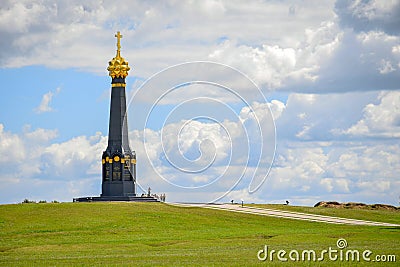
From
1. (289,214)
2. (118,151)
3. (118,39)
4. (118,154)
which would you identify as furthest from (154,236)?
(118,39)

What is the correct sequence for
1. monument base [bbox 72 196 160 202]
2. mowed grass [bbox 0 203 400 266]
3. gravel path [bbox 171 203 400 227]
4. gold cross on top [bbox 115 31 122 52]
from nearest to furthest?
mowed grass [bbox 0 203 400 266]
gravel path [bbox 171 203 400 227]
monument base [bbox 72 196 160 202]
gold cross on top [bbox 115 31 122 52]

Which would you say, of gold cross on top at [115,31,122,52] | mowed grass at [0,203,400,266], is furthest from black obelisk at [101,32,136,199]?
mowed grass at [0,203,400,266]

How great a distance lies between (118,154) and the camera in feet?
251

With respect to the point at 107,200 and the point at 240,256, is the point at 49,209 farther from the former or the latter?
the point at 240,256

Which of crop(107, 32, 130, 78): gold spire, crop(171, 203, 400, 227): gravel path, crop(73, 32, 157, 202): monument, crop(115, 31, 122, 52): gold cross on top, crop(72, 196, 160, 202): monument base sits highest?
crop(115, 31, 122, 52): gold cross on top

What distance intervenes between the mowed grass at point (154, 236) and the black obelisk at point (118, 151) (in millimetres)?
5712

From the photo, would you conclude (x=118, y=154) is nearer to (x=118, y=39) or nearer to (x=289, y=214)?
(x=118, y=39)

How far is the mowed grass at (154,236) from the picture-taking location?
4006 cm

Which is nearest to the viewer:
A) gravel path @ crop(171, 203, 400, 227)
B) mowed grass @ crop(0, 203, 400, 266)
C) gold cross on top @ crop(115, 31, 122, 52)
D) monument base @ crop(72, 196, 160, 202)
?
mowed grass @ crop(0, 203, 400, 266)

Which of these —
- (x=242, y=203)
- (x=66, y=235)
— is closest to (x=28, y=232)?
(x=66, y=235)

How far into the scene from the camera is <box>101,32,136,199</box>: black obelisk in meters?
76.5

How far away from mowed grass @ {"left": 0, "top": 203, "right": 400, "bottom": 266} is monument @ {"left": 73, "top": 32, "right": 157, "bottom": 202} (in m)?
5.44

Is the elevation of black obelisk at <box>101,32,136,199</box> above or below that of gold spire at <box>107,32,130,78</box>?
below

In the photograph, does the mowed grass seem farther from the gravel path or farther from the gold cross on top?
the gold cross on top
